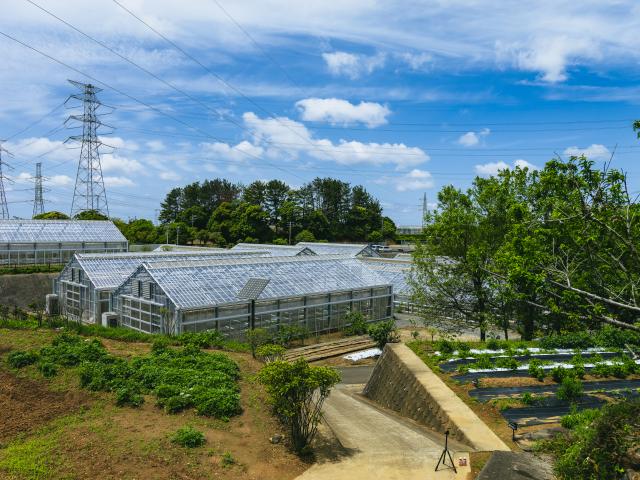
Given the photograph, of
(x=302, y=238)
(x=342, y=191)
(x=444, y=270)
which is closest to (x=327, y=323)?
(x=444, y=270)

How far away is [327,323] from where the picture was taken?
28812 mm

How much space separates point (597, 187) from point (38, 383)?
14300mm

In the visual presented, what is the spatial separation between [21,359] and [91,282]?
1591cm

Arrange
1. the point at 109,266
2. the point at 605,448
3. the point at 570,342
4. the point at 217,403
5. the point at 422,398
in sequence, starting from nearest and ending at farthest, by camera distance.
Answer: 1. the point at 605,448
2. the point at 217,403
3. the point at 422,398
4. the point at 570,342
5. the point at 109,266

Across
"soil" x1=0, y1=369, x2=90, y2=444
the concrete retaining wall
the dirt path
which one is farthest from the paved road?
"soil" x1=0, y1=369, x2=90, y2=444

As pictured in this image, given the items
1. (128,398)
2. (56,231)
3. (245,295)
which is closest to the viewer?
(128,398)

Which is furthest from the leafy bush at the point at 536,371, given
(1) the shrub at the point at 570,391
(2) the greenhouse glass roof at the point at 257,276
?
(2) the greenhouse glass roof at the point at 257,276

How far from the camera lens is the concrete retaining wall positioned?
11.4 metres

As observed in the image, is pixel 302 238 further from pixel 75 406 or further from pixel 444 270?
pixel 75 406

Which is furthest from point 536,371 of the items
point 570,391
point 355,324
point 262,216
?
point 262,216

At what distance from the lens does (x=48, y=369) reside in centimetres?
1380

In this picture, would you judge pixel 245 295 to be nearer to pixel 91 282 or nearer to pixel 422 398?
pixel 422 398

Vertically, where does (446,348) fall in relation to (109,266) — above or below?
below

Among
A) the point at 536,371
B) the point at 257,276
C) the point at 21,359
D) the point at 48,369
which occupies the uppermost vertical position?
the point at 257,276
